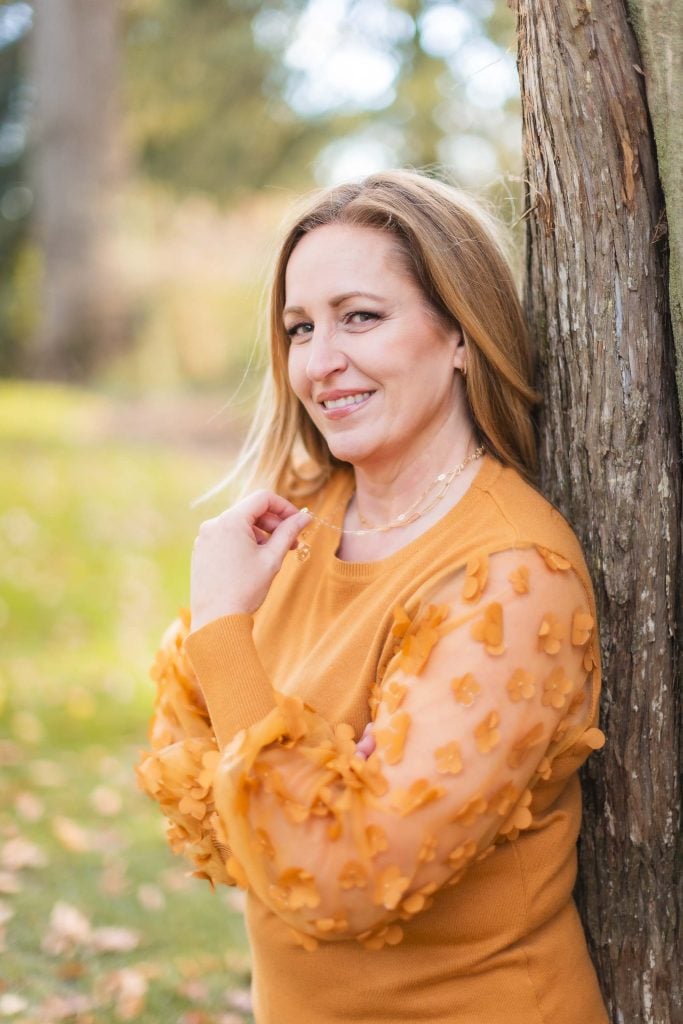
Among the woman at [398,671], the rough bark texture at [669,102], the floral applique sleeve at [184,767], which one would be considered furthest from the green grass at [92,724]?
the rough bark texture at [669,102]

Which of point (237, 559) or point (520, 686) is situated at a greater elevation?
point (237, 559)

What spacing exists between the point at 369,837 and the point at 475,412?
3.02ft

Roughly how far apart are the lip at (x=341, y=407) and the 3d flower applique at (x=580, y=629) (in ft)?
2.04

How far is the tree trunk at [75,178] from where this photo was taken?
1374cm

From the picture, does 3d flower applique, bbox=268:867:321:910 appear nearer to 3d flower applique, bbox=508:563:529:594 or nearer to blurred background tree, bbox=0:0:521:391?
3d flower applique, bbox=508:563:529:594

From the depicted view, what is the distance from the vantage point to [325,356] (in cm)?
223

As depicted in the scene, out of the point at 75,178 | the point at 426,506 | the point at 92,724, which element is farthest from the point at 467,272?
the point at 75,178

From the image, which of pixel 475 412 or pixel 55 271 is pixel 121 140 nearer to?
pixel 55 271

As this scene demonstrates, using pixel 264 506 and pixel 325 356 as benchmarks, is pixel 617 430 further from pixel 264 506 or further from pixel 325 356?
pixel 264 506

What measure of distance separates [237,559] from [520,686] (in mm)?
610

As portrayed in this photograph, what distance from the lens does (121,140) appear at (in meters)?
14.2

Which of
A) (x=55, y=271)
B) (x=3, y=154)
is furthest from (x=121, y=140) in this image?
(x=3, y=154)

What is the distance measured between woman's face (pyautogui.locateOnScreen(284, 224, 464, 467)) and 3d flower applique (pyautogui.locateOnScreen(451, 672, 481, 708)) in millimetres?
614

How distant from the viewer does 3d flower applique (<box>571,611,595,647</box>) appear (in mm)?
1948
